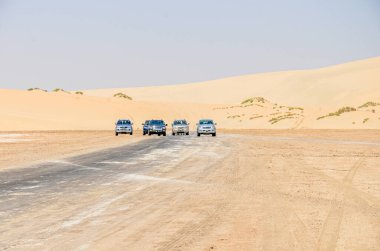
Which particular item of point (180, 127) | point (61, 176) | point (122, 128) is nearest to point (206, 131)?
point (180, 127)

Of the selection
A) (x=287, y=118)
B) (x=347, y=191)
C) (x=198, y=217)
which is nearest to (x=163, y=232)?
(x=198, y=217)

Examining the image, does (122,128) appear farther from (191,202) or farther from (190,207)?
(190,207)

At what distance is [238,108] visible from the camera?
117m

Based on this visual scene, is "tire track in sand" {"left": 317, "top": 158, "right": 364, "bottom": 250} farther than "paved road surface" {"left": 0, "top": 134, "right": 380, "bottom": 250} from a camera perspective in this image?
No

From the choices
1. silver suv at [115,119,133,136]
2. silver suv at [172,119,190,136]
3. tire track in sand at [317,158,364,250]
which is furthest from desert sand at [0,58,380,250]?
silver suv at [172,119,190,136]

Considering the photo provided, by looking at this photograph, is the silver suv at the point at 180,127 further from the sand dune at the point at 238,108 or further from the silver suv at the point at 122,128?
the sand dune at the point at 238,108

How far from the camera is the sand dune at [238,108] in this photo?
8612 cm

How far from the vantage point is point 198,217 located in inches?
460

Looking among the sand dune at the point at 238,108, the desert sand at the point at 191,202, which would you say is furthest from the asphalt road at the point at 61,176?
the sand dune at the point at 238,108

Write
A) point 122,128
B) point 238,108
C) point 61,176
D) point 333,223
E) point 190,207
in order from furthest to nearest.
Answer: point 238,108, point 122,128, point 61,176, point 190,207, point 333,223

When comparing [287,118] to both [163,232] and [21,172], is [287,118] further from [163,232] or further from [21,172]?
[163,232]

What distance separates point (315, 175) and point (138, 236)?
11.2 meters

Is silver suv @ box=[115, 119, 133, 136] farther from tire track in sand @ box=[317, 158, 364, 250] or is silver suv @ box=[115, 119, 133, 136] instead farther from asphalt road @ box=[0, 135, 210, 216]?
tire track in sand @ box=[317, 158, 364, 250]

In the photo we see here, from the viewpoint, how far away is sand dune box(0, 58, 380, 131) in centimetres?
8612
